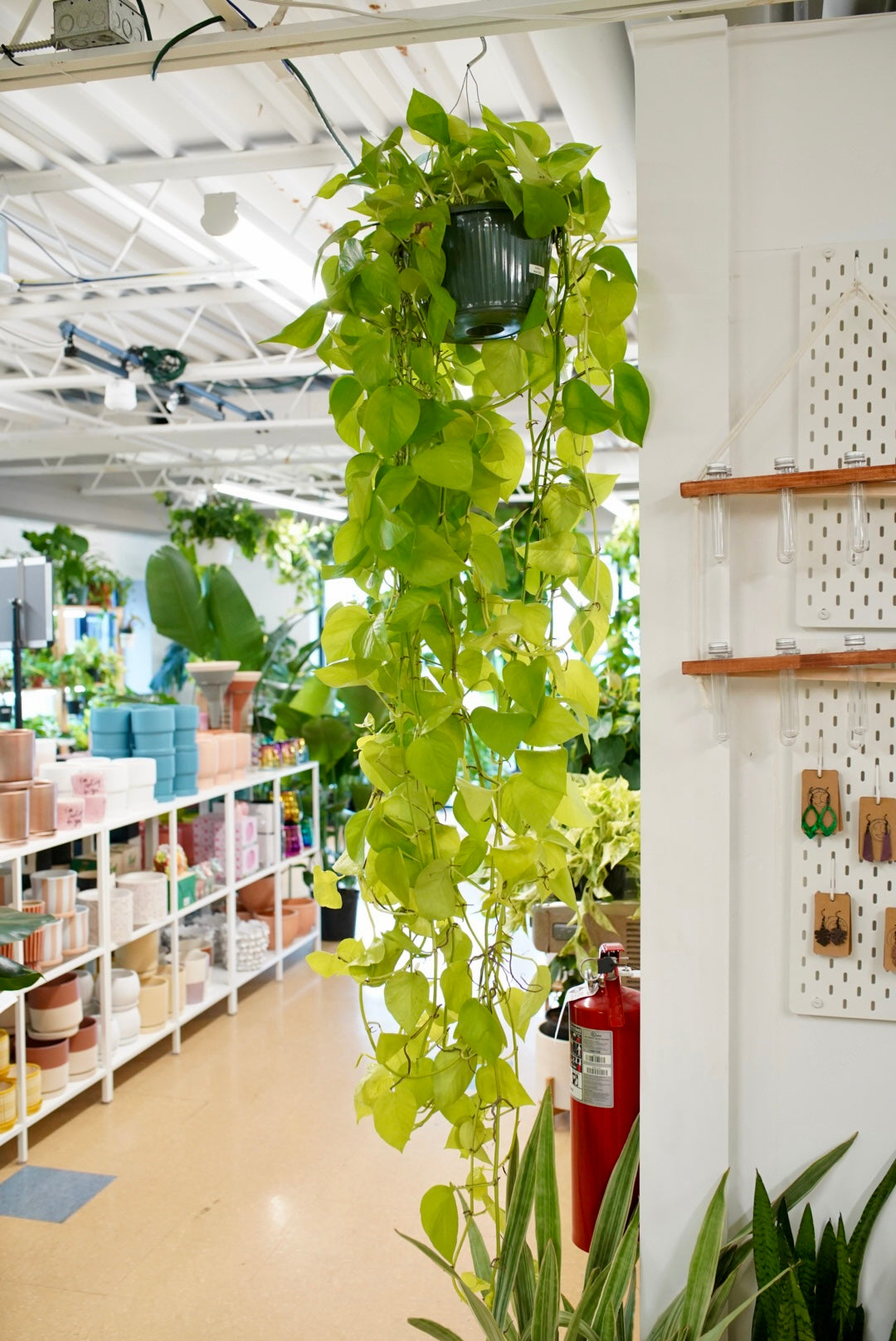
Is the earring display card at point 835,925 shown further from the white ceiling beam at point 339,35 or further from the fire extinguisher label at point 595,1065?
the white ceiling beam at point 339,35

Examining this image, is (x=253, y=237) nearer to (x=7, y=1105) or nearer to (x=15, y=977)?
(x=15, y=977)

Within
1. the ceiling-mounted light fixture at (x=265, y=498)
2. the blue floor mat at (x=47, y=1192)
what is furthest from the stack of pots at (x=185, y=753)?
the ceiling-mounted light fixture at (x=265, y=498)

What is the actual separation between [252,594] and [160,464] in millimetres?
4877

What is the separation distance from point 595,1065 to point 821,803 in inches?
36.1

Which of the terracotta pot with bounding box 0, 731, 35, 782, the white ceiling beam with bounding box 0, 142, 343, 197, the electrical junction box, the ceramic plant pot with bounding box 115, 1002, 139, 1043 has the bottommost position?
the ceramic plant pot with bounding box 115, 1002, 139, 1043

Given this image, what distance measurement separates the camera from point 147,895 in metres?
4.34

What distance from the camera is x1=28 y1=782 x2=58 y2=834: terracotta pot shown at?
3.73 m

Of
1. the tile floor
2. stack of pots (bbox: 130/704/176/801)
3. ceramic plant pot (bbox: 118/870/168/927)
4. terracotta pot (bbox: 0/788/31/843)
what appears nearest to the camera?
the tile floor

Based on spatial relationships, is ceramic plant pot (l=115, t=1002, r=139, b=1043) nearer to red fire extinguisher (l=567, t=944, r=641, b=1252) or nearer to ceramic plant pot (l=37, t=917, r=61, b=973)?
ceramic plant pot (l=37, t=917, r=61, b=973)

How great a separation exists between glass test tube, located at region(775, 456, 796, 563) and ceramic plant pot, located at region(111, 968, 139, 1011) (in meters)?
3.20

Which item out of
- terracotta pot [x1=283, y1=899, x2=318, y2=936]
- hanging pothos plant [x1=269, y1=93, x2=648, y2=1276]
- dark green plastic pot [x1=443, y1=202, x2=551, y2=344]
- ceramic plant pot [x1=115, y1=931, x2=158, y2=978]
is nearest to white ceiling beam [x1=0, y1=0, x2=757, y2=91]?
hanging pothos plant [x1=269, y1=93, x2=648, y2=1276]

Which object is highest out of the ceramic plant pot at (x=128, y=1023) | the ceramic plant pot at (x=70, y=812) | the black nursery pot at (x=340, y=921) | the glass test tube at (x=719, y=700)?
the glass test tube at (x=719, y=700)

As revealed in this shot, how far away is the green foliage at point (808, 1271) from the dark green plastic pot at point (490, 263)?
1.39 m

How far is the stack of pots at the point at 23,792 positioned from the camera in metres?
3.59
